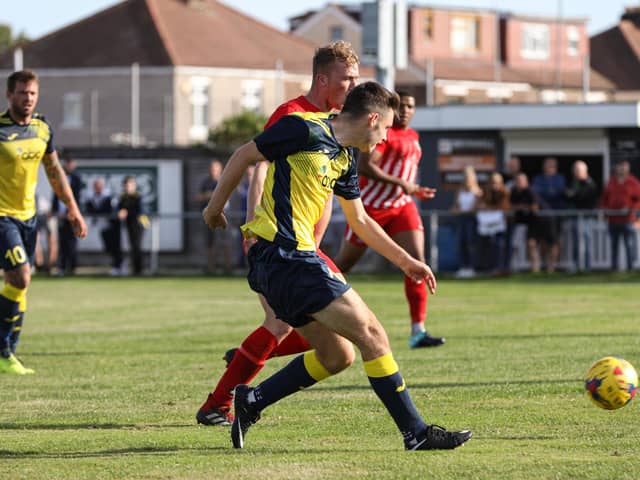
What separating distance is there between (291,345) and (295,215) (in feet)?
5.15

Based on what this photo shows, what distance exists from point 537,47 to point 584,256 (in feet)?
185

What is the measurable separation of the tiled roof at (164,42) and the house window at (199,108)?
0.97 m

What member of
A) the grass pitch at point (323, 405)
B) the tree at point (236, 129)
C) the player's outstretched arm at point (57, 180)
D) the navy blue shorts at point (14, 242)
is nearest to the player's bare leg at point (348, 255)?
the grass pitch at point (323, 405)

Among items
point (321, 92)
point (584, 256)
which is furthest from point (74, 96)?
point (321, 92)

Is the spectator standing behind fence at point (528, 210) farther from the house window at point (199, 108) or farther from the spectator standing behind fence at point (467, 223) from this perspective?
the house window at point (199, 108)

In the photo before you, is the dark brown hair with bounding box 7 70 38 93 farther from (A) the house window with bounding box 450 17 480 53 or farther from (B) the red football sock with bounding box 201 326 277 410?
(A) the house window with bounding box 450 17 480 53

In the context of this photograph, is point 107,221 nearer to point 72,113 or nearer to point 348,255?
point 348,255

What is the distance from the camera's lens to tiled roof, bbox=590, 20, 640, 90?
84250 millimetres

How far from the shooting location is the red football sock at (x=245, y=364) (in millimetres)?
8156

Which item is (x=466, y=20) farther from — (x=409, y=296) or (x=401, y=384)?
(x=401, y=384)

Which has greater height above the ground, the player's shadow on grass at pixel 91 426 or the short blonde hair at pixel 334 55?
the short blonde hair at pixel 334 55

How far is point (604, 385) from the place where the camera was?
25.6 feet

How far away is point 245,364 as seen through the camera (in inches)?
322

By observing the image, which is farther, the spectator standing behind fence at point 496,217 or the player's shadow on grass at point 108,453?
the spectator standing behind fence at point 496,217
